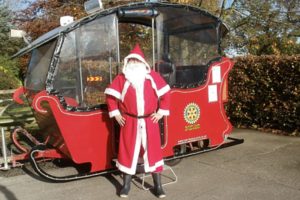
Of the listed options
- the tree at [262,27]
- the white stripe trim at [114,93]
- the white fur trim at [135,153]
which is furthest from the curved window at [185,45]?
the tree at [262,27]

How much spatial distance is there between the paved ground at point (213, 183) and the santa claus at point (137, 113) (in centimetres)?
41

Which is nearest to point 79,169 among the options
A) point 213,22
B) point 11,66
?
point 213,22

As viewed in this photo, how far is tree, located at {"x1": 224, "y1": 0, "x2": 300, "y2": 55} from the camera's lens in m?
11.6

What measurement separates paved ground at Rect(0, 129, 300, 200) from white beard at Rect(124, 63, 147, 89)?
4.36 ft

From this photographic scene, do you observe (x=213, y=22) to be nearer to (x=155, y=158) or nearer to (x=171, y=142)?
(x=171, y=142)

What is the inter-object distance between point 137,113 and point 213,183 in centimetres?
138

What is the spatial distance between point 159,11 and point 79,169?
2.58 metres

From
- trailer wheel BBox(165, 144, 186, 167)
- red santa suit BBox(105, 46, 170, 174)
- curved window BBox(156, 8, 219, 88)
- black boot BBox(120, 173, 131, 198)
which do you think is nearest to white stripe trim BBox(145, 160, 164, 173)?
red santa suit BBox(105, 46, 170, 174)

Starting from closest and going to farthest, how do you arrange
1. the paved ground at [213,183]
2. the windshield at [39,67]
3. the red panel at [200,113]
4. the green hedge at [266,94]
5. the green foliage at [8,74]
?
1. the paved ground at [213,183]
2. the windshield at [39,67]
3. the red panel at [200,113]
4. the green hedge at [266,94]
5. the green foliage at [8,74]

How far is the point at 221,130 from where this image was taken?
6.22 metres

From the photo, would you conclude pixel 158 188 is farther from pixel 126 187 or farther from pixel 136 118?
pixel 136 118

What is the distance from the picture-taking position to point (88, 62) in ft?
16.4

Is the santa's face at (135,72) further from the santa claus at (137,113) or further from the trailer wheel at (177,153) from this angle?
the trailer wheel at (177,153)

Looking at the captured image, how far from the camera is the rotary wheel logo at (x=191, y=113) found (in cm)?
571
